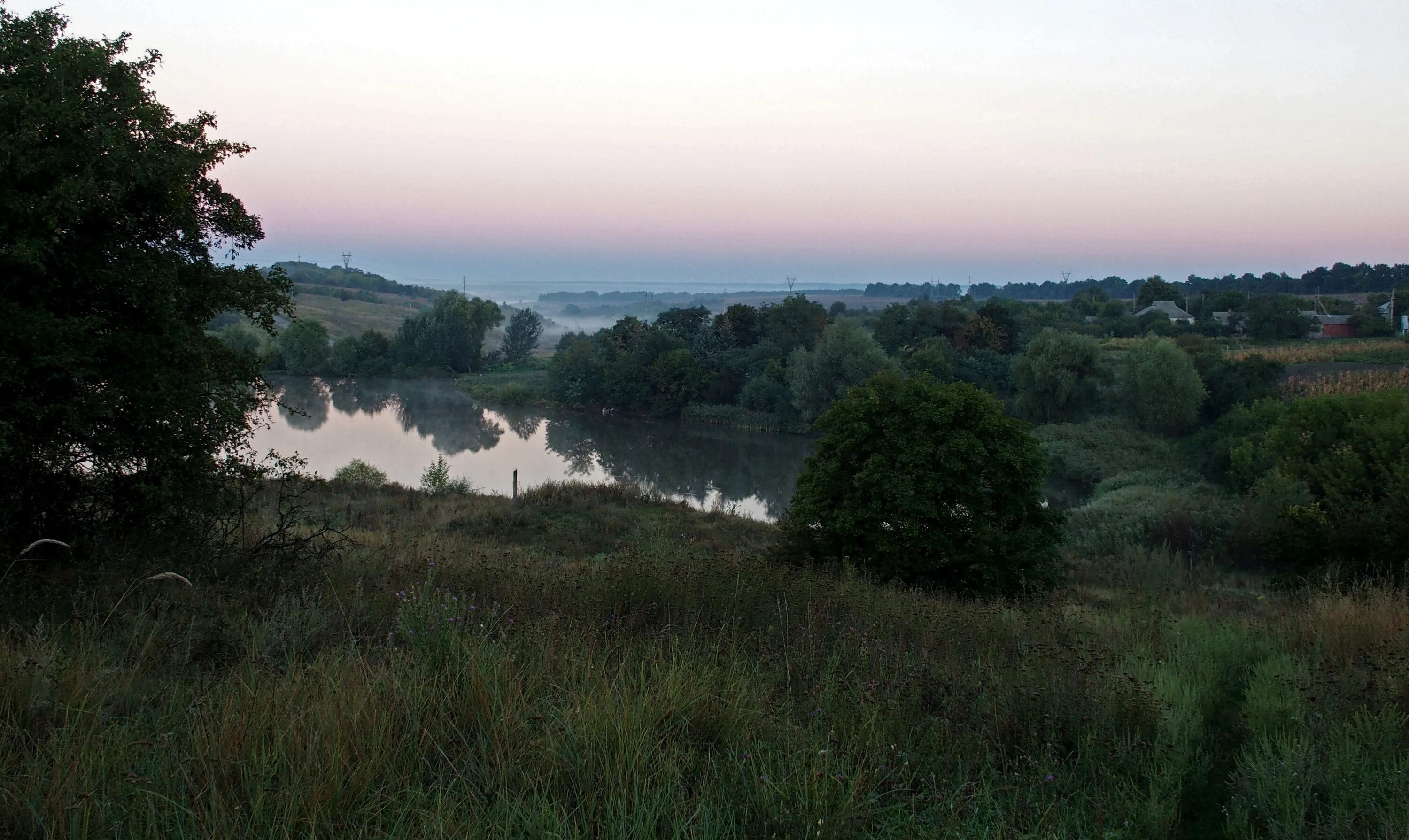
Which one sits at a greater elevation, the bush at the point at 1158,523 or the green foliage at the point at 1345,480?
the green foliage at the point at 1345,480

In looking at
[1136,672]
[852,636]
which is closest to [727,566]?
[852,636]

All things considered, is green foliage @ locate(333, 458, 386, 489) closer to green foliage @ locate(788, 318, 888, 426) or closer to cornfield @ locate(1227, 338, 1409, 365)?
green foliage @ locate(788, 318, 888, 426)

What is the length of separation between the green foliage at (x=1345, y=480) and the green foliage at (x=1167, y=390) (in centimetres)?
1566

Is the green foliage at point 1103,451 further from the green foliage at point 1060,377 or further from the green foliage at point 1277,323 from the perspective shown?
the green foliage at point 1277,323

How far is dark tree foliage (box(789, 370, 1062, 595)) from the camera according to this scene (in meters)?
12.1

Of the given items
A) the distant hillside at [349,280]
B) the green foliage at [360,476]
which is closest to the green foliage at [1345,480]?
the green foliage at [360,476]

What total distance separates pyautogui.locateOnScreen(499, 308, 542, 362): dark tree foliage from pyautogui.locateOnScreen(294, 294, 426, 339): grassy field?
1573cm

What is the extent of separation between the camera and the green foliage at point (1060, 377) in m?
44.9

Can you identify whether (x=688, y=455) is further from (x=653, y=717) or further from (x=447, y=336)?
(x=653, y=717)

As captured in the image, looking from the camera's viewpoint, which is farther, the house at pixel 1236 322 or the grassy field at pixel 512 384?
the house at pixel 1236 322

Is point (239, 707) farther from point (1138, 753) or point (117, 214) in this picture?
point (117, 214)

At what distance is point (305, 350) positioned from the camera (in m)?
68.2

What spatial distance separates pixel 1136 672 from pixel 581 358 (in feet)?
186

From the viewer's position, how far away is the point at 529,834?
2.18 metres
